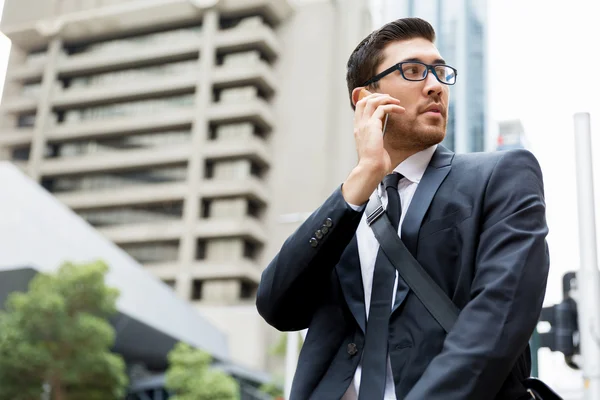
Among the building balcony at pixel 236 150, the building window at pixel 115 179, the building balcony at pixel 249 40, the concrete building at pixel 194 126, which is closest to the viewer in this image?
the concrete building at pixel 194 126

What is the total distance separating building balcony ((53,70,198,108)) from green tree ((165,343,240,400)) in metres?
24.7

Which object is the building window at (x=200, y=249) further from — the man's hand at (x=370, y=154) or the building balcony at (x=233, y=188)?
the man's hand at (x=370, y=154)

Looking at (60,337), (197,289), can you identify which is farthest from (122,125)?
(60,337)

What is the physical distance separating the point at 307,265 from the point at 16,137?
196 feet

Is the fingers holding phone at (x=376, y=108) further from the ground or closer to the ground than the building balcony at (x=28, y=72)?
closer to the ground

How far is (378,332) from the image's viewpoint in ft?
5.47

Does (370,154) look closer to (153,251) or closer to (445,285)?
(445,285)

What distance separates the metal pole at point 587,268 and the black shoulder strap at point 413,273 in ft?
A: 16.7

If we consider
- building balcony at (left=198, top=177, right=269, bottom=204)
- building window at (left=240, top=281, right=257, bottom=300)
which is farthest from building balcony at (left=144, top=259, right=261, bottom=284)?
building balcony at (left=198, top=177, right=269, bottom=204)

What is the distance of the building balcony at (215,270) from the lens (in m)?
46.2

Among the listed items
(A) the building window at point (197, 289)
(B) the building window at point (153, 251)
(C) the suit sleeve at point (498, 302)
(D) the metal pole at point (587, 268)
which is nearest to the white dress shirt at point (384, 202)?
(C) the suit sleeve at point (498, 302)

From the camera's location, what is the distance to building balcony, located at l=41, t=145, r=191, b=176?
168ft

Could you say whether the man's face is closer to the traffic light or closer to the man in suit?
the man in suit

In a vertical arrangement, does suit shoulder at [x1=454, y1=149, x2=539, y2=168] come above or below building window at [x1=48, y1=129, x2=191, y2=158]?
below
